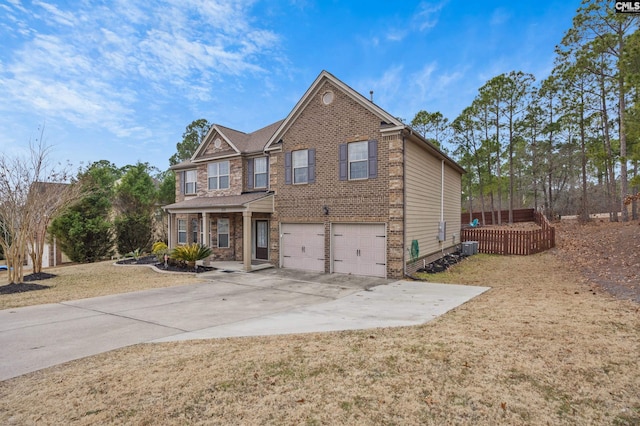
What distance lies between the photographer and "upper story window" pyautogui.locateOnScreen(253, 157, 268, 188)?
16828 mm

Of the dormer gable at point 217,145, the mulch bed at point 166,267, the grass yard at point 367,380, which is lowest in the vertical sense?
the mulch bed at point 166,267

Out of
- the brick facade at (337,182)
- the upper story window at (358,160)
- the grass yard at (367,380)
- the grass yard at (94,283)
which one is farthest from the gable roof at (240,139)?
the grass yard at (367,380)

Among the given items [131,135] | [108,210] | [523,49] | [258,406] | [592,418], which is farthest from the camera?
[131,135]

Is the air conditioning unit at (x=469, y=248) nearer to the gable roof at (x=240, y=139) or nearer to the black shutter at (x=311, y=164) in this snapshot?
the black shutter at (x=311, y=164)

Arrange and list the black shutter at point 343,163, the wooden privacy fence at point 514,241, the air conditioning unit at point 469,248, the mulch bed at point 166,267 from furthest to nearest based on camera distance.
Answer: the air conditioning unit at point 469,248 < the wooden privacy fence at point 514,241 < the mulch bed at point 166,267 < the black shutter at point 343,163

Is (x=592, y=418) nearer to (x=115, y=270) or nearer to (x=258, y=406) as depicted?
(x=258, y=406)

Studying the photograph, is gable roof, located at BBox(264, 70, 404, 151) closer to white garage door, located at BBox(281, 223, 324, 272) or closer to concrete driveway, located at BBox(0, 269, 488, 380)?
white garage door, located at BBox(281, 223, 324, 272)

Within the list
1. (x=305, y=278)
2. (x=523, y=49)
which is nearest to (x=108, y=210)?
(x=305, y=278)

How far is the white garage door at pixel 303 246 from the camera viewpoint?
14117 millimetres

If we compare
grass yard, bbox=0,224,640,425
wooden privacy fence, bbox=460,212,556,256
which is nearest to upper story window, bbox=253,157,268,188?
grass yard, bbox=0,224,640,425

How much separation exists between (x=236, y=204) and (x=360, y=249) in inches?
224

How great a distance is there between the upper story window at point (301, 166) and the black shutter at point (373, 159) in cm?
295

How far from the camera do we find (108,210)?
24875 millimetres

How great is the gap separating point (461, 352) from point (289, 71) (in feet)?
80.7
